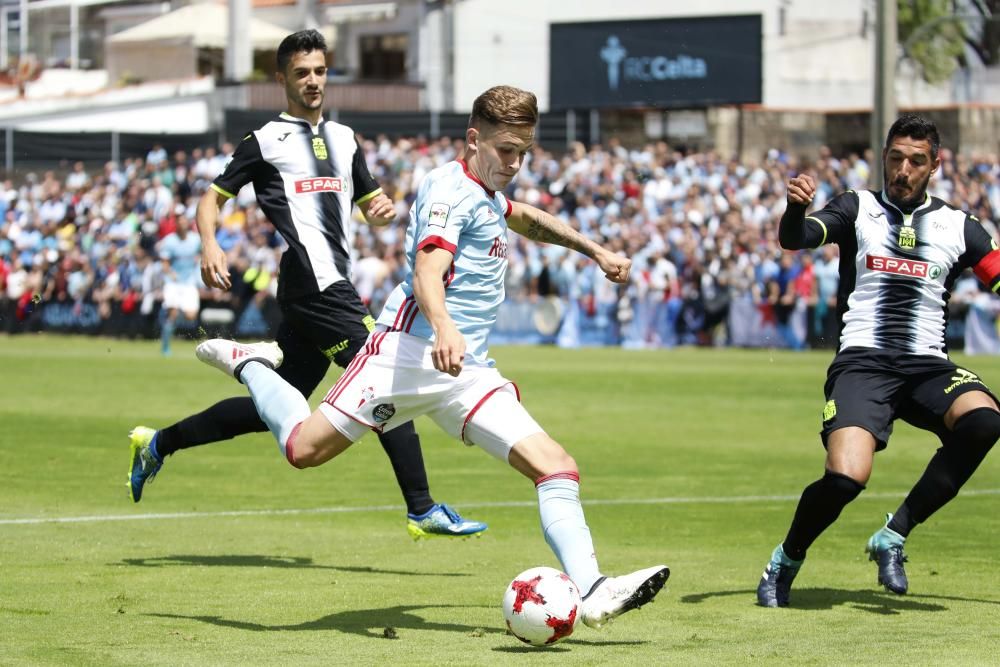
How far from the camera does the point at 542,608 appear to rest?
21.0 feet

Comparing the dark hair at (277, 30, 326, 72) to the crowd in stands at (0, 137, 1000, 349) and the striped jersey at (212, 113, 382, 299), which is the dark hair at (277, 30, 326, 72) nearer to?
the striped jersey at (212, 113, 382, 299)

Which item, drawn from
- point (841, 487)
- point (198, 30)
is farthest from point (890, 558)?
point (198, 30)

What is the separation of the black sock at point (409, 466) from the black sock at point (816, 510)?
6.53 feet

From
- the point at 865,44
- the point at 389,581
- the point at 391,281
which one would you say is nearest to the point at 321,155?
the point at 389,581

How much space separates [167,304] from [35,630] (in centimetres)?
2354

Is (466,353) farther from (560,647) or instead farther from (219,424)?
(219,424)

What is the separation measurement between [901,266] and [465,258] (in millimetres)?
2244

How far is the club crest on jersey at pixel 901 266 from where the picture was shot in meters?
7.94

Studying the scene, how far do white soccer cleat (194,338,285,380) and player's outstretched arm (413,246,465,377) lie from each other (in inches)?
57.9

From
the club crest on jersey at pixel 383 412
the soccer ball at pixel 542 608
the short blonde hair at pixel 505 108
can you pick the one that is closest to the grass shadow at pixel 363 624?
the soccer ball at pixel 542 608

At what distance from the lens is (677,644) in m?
6.63

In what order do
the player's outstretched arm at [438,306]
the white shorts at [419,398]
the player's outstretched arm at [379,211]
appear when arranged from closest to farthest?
the player's outstretched arm at [438,306], the white shorts at [419,398], the player's outstretched arm at [379,211]

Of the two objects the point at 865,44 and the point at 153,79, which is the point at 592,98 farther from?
the point at 153,79

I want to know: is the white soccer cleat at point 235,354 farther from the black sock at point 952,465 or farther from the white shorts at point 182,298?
the white shorts at point 182,298
